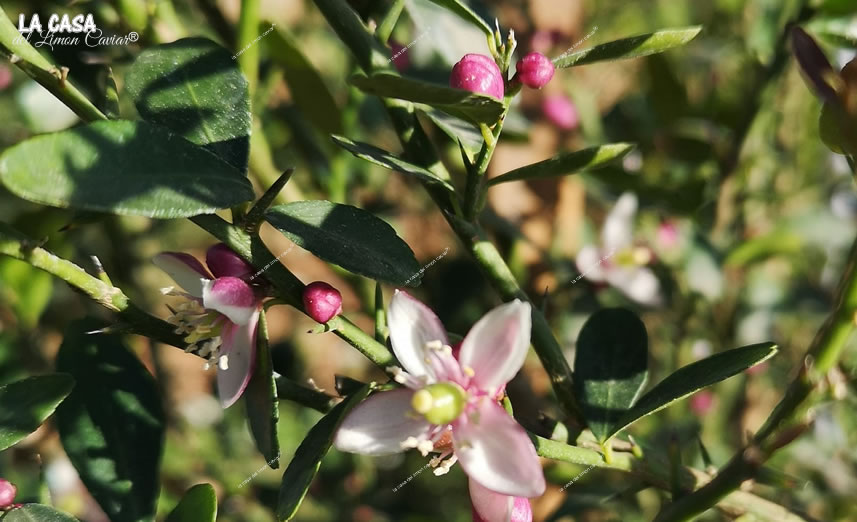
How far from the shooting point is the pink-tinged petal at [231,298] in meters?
0.59

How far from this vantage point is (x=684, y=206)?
1.30 m

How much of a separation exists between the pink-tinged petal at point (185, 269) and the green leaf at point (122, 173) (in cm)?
17

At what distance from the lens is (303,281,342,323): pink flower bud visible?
1.93ft

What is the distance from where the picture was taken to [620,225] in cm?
149

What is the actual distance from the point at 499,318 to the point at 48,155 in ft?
0.99

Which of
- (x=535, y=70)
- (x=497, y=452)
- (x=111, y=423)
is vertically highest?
(x=535, y=70)

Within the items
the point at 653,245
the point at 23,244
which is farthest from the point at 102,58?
the point at 653,245

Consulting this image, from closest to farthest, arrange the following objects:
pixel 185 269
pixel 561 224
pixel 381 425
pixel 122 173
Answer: pixel 122 173 → pixel 381 425 → pixel 185 269 → pixel 561 224

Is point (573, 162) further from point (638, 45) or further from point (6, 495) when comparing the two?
point (6, 495)

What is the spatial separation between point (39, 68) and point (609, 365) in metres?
0.52

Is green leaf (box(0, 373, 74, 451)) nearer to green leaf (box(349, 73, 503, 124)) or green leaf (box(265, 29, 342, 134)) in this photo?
green leaf (box(349, 73, 503, 124))

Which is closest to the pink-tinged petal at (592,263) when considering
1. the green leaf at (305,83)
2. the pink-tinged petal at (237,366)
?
the green leaf at (305,83)

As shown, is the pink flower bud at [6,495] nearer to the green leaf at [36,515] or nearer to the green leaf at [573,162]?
the green leaf at [36,515]

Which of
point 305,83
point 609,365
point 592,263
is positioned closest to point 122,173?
point 609,365
